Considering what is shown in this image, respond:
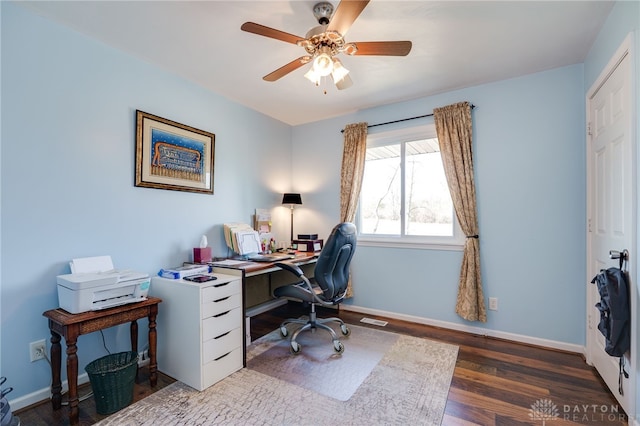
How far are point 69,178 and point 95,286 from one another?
2.55ft

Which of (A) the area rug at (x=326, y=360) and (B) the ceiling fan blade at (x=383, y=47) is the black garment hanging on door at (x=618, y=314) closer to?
(A) the area rug at (x=326, y=360)

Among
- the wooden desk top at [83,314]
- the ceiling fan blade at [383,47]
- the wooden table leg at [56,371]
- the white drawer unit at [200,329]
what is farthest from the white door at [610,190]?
the wooden table leg at [56,371]

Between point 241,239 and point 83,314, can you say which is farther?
point 241,239

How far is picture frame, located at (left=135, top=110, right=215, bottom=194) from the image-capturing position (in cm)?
225

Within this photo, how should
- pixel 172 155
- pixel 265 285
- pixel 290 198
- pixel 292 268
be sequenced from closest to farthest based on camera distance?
1. pixel 292 268
2. pixel 172 155
3. pixel 265 285
4. pixel 290 198

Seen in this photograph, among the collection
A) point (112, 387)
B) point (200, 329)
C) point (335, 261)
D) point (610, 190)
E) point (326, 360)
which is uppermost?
point (610, 190)

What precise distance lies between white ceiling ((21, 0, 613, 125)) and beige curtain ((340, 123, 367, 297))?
61 centimetres

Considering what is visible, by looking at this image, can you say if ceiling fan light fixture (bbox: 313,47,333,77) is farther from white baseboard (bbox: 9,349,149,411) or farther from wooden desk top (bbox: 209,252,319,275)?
white baseboard (bbox: 9,349,149,411)

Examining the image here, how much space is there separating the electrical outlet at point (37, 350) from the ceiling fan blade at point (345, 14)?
8.42 ft

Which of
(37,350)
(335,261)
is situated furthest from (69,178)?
(335,261)

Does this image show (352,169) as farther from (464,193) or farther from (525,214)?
(525,214)

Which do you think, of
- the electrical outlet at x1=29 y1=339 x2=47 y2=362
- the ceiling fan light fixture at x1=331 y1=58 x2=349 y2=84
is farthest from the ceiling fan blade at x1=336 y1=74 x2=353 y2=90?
the electrical outlet at x1=29 y1=339 x2=47 y2=362

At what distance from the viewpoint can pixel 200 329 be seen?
1848 mm

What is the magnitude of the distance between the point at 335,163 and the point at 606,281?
8.70ft
